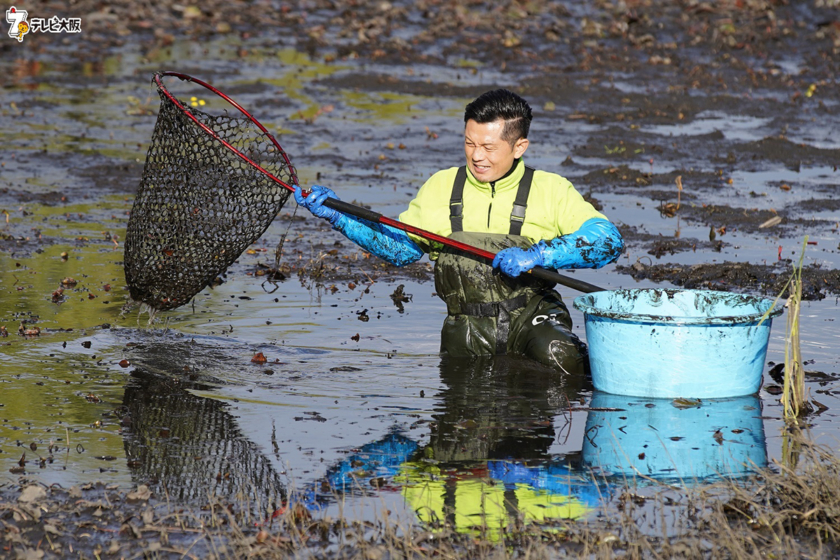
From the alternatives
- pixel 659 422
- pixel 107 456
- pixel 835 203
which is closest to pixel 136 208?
pixel 107 456

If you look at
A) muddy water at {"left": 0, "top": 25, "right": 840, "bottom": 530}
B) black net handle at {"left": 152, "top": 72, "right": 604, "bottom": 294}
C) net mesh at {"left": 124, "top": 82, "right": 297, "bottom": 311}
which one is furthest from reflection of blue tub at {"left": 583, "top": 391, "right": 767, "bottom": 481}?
net mesh at {"left": 124, "top": 82, "right": 297, "bottom": 311}

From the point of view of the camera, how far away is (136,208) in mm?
6828

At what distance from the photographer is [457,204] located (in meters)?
6.48

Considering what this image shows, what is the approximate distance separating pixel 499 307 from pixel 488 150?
3.16ft

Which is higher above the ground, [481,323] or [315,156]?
[315,156]

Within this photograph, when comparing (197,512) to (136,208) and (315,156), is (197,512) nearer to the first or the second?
(136,208)

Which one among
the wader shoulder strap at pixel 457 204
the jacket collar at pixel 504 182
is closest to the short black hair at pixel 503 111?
the jacket collar at pixel 504 182

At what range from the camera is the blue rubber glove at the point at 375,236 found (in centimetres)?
652

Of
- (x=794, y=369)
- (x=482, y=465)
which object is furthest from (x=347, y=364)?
(x=794, y=369)

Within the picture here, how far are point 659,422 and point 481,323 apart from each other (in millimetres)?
1445

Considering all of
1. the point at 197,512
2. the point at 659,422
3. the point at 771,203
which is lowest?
the point at 197,512

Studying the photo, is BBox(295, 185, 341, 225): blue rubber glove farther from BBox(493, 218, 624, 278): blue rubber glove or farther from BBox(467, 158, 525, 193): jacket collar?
BBox(493, 218, 624, 278): blue rubber glove

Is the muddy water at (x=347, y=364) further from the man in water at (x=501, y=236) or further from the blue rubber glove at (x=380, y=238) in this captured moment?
the blue rubber glove at (x=380, y=238)

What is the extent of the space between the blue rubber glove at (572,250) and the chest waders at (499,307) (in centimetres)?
27
